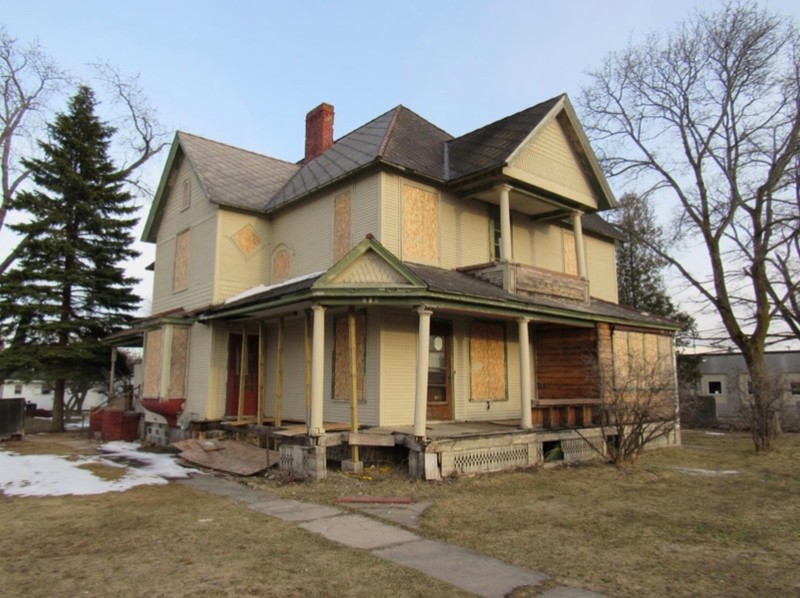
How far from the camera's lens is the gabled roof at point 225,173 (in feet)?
53.6

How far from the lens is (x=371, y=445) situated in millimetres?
10625

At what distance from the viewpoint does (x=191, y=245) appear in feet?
56.4

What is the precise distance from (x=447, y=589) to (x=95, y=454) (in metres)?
12.3

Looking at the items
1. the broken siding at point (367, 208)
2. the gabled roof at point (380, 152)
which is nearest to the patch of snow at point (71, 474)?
the broken siding at point (367, 208)

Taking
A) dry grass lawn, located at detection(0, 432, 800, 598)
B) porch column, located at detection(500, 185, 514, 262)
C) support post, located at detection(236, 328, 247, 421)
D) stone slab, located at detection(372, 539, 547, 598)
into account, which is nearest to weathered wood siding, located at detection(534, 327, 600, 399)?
porch column, located at detection(500, 185, 514, 262)

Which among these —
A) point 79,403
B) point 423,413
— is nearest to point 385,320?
point 423,413

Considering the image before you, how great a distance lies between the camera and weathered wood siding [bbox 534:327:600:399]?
14.3 metres

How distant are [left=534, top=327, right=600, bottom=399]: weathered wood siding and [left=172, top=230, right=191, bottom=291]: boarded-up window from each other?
34.8 ft

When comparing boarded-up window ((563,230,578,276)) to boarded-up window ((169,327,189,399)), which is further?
boarded-up window ((563,230,578,276))

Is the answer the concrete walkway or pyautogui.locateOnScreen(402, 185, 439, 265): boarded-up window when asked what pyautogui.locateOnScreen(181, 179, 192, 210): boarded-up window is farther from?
the concrete walkway

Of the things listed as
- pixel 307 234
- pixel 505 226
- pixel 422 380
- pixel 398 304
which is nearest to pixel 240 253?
pixel 307 234

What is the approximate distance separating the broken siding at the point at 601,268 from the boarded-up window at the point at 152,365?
1385 centimetres

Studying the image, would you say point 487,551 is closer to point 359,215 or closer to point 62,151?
point 359,215

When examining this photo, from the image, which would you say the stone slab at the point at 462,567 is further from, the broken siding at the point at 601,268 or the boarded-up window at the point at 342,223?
the broken siding at the point at 601,268
